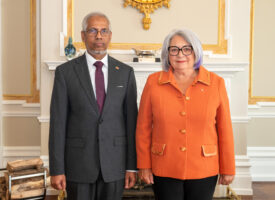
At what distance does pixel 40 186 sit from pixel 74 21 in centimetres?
180

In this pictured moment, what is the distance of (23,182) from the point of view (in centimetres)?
297

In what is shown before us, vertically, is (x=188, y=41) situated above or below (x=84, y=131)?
above

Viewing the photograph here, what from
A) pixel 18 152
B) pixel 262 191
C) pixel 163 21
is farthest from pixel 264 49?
pixel 18 152

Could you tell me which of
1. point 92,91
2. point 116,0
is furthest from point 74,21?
point 92,91

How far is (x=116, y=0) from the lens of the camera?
11.5 feet

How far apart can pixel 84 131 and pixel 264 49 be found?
316cm

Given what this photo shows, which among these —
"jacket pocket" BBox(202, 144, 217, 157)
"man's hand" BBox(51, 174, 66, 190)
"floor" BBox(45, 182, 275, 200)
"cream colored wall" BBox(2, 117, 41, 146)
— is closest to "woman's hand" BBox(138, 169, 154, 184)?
"jacket pocket" BBox(202, 144, 217, 157)

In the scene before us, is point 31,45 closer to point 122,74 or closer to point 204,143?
point 122,74

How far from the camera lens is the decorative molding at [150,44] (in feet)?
11.2

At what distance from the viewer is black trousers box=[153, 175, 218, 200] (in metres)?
1.55

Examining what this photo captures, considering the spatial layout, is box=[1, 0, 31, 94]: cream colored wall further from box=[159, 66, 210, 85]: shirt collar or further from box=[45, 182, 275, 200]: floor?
box=[159, 66, 210, 85]: shirt collar

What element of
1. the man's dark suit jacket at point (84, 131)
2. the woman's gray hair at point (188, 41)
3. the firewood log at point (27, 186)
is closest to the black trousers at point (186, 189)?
the man's dark suit jacket at point (84, 131)

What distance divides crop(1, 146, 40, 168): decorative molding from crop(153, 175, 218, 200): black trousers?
2742mm

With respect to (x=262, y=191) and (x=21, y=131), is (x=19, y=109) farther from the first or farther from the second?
(x=262, y=191)
